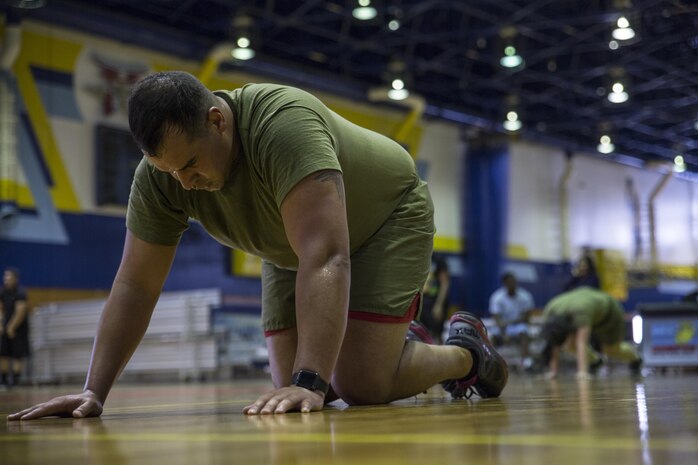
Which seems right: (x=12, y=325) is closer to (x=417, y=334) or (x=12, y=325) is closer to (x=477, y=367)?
(x=417, y=334)

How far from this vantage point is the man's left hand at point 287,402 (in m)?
2.42

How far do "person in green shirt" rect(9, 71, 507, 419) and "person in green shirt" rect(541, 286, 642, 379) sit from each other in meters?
7.45

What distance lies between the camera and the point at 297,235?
264 cm

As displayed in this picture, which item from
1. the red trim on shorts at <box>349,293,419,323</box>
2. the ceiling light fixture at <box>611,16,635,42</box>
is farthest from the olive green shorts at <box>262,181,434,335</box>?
the ceiling light fixture at <box>611,16,635,42</box>

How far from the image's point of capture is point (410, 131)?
71.9 feet

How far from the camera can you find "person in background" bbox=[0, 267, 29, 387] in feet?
43.4

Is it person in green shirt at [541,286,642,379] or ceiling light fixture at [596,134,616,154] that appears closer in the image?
person in green shirt at [541,286,642,379]

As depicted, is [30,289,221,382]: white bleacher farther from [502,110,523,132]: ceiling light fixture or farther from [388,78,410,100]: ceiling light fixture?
[502,110,523,132]: ceiling light fixture

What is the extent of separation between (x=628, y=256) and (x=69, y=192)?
56.4 feet

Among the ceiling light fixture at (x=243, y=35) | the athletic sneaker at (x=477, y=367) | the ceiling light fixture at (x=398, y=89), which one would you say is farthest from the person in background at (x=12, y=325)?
the athletic sneaker at (x=477, y=367)

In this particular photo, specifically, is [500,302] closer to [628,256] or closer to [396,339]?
[396,339]

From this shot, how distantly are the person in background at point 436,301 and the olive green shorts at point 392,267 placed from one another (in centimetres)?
872

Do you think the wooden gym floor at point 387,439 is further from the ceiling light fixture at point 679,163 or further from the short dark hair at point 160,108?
the ceiling light fixture at point 679,163

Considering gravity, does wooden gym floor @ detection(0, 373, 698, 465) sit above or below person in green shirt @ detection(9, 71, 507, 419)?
below
